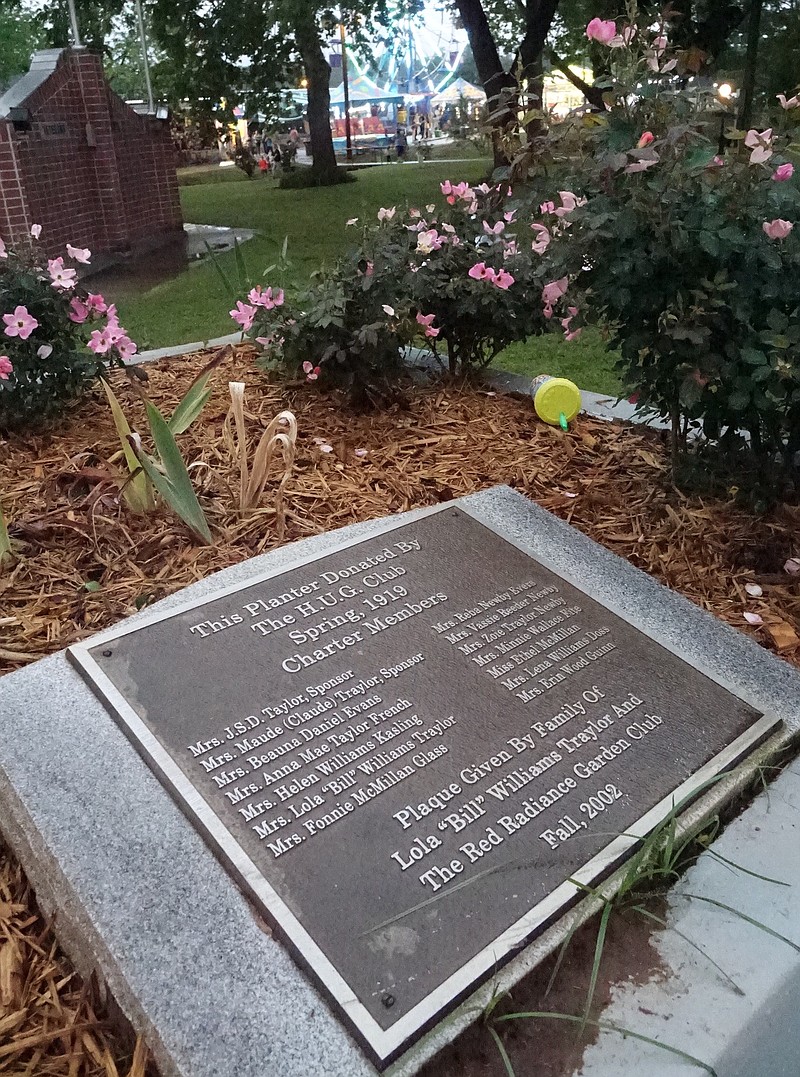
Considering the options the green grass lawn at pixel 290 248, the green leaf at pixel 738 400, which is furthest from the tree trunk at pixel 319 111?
the green leaf at pixel 738 400

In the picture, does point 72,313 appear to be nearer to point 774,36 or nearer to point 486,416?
point 486,416

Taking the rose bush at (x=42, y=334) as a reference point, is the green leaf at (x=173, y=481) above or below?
below

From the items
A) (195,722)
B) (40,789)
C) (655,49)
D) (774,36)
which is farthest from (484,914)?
(774,36)

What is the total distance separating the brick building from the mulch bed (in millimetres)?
6405

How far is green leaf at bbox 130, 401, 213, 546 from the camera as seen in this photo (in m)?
2.47

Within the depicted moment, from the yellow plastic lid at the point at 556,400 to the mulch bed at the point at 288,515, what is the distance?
0.07 metres

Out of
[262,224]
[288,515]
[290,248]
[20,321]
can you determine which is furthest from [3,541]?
[262,224]

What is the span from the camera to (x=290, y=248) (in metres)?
10.2

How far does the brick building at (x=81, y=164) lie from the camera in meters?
8.73

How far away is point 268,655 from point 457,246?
2519 mm

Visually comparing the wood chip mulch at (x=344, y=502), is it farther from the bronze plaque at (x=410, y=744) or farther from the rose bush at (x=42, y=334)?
the bronze plaque at (x=410, y=744)

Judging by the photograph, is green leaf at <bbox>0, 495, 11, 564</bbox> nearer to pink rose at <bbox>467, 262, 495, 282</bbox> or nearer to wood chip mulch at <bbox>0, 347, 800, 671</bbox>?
wood chip mulch at <bbox>0, 347, 800, 671</bbox>

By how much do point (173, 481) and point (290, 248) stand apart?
27.7 feet

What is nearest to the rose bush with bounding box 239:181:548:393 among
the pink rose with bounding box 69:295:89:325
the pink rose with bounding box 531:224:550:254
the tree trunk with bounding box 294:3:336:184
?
the pink rose with bounding box 69:295:89:325
